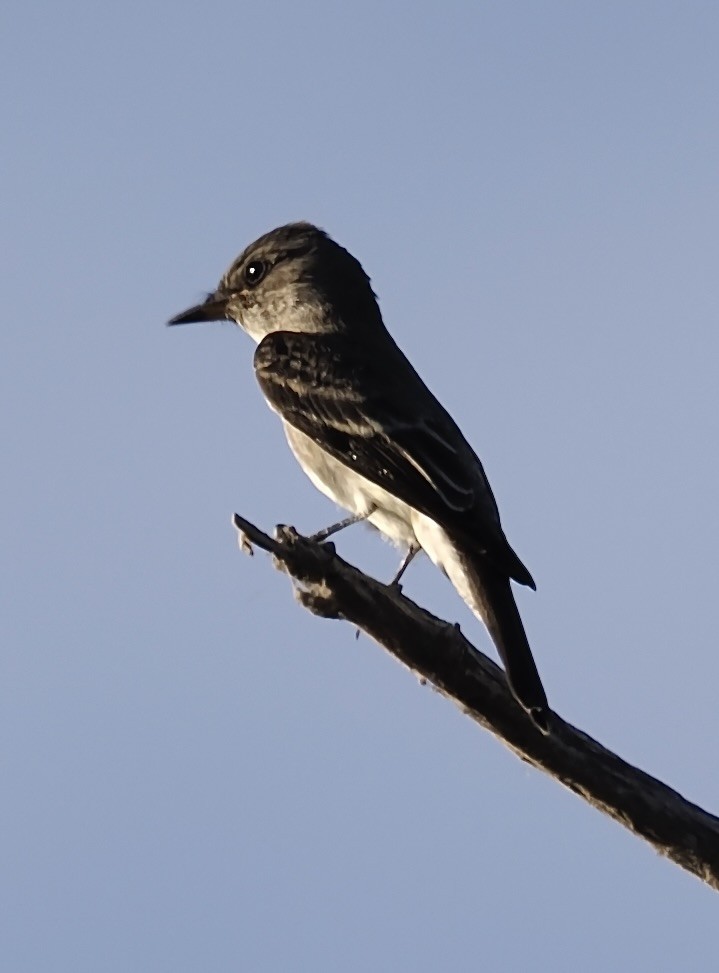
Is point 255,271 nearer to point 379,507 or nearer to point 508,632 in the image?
point 379,507

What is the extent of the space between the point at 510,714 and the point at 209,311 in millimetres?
5238

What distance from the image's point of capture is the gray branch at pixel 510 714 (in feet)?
22.2

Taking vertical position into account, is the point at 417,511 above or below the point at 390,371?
below

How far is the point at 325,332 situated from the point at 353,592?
383 cm

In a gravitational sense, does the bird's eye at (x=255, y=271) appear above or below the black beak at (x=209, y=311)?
above

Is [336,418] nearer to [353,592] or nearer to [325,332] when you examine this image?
[325,332]

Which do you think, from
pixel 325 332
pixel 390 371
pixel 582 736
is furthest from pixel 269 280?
pixel 582 736

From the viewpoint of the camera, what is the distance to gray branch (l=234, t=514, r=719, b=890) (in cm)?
676

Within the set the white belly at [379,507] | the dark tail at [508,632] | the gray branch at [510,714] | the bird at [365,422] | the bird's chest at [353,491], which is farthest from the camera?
the bird's chest at [353,491]

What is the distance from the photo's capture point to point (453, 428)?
9156mm

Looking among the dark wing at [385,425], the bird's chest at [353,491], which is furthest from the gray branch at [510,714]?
the bird's chest at [353,491]

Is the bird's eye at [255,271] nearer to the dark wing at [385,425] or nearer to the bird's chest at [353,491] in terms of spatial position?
the dark wing at [385,425]

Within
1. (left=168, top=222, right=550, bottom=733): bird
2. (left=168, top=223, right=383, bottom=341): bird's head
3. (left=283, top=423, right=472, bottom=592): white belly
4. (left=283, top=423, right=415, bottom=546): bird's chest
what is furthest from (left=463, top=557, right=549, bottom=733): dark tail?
(left=168, top=223, right=383, bottom=341): bird's head

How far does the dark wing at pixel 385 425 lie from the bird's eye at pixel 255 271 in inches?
41.2
